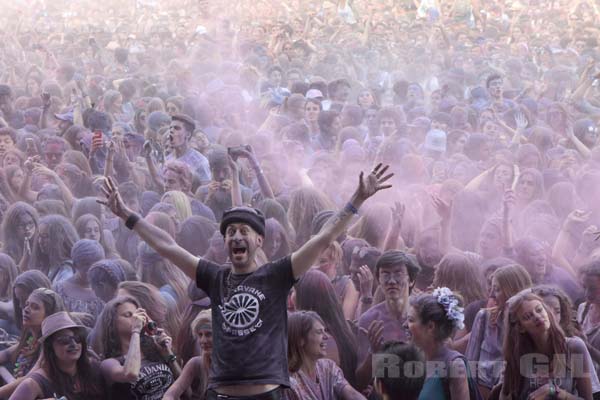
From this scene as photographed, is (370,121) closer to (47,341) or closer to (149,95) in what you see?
(149,95)

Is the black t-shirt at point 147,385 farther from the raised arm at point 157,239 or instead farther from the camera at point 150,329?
the raised arm at point 157,239

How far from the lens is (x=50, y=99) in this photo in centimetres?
1112

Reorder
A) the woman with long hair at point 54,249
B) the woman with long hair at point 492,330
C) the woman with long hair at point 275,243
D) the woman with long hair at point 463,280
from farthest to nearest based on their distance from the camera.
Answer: the woman with long hair at point 275,243 < the woman with long hair at point 54,249 < the woman with long hair at point 463,280 < the woman with long hair at point 492,330

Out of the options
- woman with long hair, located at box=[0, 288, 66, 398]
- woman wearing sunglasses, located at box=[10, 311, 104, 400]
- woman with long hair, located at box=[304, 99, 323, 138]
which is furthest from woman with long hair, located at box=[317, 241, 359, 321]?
woman with long hair, located at box=[304, 99, 323, 138]

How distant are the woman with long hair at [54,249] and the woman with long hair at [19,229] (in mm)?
Result: 107

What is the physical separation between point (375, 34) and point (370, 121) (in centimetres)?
538

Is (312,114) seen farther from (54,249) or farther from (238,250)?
(238,250)

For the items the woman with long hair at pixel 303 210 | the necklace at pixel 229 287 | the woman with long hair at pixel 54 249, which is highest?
the woman with long hair at pixel 303 210

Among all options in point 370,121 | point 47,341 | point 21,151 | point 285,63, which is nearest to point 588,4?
point 285,63

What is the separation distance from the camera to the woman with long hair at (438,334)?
5074 mm

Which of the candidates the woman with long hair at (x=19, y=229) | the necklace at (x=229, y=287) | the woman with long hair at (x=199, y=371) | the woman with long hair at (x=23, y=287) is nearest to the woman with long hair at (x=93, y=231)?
the woman with long hair at (x=19, y=229)

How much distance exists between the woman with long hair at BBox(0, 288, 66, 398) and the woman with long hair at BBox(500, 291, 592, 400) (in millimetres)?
2804

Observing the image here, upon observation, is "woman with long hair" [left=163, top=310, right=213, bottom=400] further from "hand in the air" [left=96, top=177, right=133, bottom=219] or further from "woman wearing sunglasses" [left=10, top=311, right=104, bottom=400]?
"hand in the air" [left=96, top=177, right=133, bottom=219]

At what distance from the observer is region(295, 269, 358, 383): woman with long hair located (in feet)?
20.1
